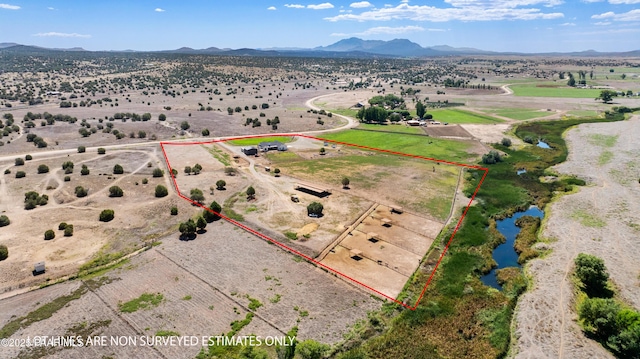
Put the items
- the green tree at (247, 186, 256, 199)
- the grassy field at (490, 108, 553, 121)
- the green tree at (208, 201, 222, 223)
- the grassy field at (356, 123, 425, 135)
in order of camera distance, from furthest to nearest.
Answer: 1. the grassy field at (490, 108, 553, 121)
2. the grassy field at (356, 123, 425, 135)
3. the green tree at (247, 186, 256, 199)
4. the green tree at (208, 201, 222, 223)

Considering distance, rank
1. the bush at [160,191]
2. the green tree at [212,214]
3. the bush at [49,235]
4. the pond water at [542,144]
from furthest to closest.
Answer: the pond water at [542,144] → the bush at [160,191] → the green tree at [212,214] → the bush at [49,235]

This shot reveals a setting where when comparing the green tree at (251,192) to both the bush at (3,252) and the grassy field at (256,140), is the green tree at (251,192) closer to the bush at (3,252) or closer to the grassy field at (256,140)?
the bush at (3,252)

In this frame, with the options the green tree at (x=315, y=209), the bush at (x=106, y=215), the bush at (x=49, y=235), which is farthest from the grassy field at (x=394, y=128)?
the bush at (x=49, y=235)

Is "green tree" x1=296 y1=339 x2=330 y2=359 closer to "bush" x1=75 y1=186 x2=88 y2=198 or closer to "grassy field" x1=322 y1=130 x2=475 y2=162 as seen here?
"bush" x1=75 y1=186 x2=88 y2=198

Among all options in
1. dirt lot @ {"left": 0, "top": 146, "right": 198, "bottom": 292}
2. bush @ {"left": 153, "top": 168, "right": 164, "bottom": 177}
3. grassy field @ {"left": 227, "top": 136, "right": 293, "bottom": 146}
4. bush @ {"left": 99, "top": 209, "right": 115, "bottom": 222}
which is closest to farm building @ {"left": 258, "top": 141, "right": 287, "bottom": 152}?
grassy field @ {"left": 227, "top": 136, "right": 293, "bottom": 146}

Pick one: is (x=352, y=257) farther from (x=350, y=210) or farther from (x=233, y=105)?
(x=233, y=105)
